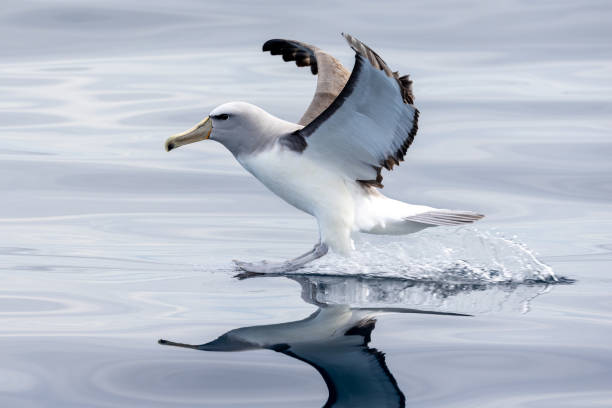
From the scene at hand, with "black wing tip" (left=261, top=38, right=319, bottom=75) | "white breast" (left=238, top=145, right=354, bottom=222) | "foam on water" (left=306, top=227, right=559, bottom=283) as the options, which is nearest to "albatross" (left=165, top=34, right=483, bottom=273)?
"white breast" (left=238, top=145, right=354, bottom=222)

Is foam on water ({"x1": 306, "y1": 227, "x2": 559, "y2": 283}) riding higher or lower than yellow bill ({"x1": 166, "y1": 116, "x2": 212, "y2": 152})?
lower

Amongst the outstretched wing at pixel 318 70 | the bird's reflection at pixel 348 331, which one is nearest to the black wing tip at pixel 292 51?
the outstretched wing at pixel 318 70

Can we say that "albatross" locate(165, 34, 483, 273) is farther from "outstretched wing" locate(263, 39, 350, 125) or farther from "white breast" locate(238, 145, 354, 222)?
"outstretched wing" locate(263, 39, 350, 125)

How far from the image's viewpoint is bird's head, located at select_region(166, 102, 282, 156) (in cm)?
920

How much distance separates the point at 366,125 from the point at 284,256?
152cm

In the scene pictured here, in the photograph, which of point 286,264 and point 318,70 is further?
point 318,70

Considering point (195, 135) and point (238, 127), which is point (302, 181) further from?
point (195, 135)

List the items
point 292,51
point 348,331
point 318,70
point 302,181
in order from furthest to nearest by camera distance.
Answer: point 292,51 → point 318,70 → point 302,181 → point 348,331

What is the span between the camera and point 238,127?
9242mm

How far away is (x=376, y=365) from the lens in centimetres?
663

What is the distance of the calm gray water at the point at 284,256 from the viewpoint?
6469 mm

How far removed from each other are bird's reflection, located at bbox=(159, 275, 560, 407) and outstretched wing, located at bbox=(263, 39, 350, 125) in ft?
5.44

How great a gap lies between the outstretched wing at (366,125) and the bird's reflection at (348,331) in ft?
3.10

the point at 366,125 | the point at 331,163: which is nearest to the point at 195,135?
the point at 331,163
